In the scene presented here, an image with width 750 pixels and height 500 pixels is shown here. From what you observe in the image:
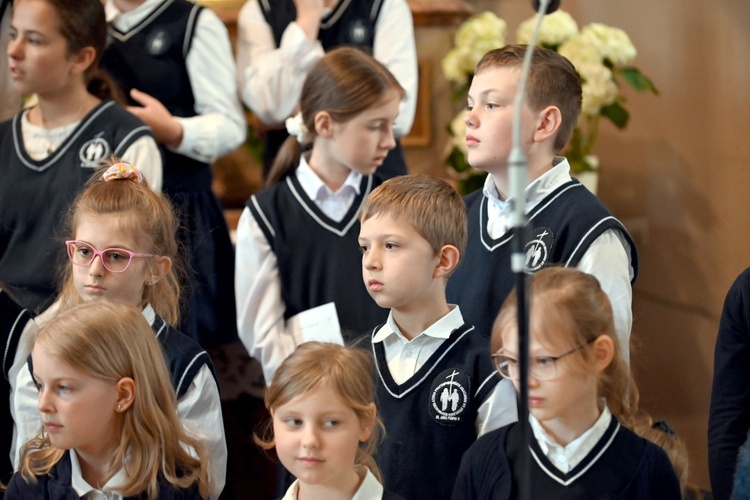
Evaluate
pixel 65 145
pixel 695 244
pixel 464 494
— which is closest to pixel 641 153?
pixel 695 244

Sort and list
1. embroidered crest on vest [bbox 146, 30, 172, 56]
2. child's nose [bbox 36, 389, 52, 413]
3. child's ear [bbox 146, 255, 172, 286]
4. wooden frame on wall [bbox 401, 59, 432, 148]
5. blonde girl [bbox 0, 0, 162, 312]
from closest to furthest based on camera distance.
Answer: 1. child's nose [bbox 36, 389, 52, 413]
2. child's ear [bbox 146, 255, 172, 286]
3. blonde girl [bbox 0, 0, 162, 312]
4. embroidered crest on vest [bbox 146, 30, 172, 56]
5. wooden frame on wall [bbox 401, 59, 432, 148]

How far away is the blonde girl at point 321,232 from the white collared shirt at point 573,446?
1.06 m

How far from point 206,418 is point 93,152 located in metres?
1.03

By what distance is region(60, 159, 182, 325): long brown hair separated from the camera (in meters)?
2.42

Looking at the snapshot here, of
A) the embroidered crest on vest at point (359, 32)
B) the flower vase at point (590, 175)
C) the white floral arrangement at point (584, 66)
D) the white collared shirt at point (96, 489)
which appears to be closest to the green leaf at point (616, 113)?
the white floral arrangement at point (584, 66)

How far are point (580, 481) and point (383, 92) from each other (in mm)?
1408

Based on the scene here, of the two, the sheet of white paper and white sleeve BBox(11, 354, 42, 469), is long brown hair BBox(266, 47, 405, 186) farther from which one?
white sleeve BBox(11, 354, 42, 469)

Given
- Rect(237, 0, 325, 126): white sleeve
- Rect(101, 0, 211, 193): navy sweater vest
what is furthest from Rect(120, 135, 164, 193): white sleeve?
Rect(237, 0, 325, 126): white sleeve

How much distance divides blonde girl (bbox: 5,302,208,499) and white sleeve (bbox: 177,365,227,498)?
15cm

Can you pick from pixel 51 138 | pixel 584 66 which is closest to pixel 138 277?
pixel 51 138

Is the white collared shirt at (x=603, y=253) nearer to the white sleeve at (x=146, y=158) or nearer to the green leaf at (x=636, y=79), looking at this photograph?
the white sleeve at (x=146, y=158)

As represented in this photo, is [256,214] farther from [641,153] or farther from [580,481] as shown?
[641,153]

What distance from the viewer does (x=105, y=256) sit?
2.39 metres

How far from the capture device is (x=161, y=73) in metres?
3.34
